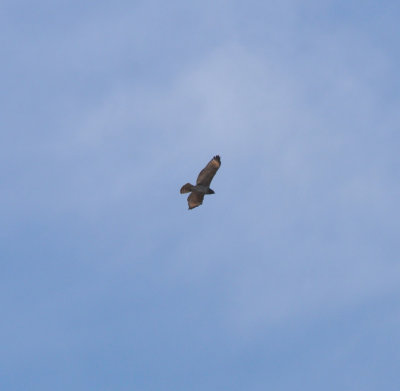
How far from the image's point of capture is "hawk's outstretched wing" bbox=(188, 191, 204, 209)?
198m

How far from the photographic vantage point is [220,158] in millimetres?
197250

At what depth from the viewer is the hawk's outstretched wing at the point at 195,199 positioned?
198 meters

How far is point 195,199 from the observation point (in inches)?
7800

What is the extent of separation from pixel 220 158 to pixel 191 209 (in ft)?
17.1

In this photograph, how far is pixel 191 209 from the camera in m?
198

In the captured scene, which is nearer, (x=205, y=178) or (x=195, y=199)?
(x=205, y=178)
